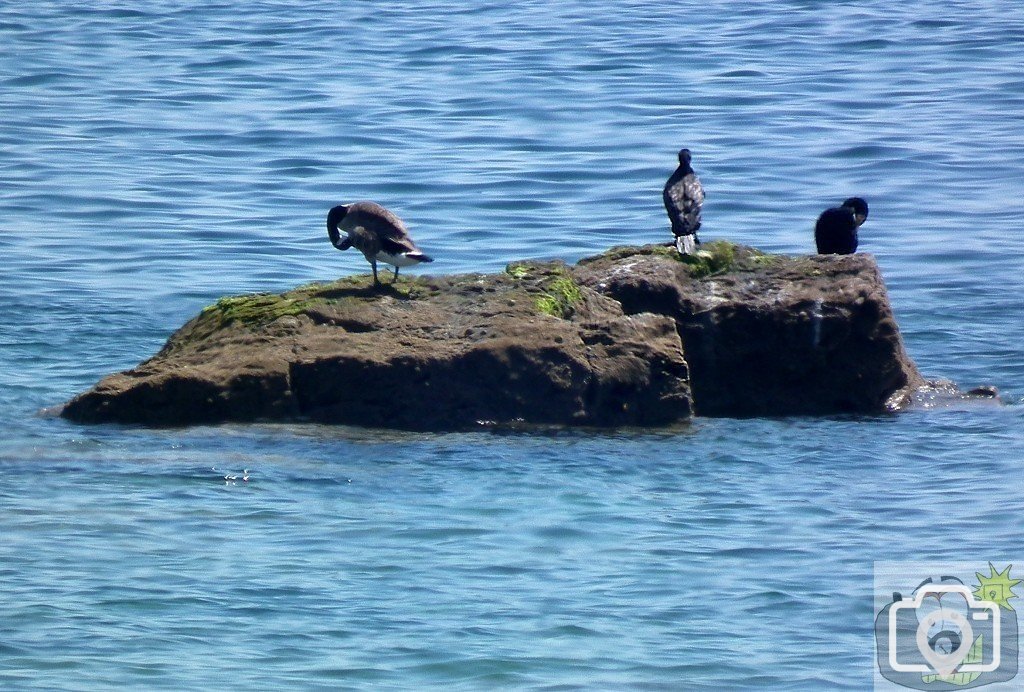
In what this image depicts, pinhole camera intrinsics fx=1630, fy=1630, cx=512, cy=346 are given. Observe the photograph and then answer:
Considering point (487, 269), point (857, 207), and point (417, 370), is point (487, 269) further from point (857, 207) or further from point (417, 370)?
point (417, 370)

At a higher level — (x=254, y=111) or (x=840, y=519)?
(x=254, y=111)

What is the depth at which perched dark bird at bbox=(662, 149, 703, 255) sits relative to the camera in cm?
1099

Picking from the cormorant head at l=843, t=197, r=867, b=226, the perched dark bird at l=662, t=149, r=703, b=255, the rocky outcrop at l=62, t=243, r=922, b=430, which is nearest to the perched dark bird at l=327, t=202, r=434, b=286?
the rocky outcrop at l=62, t=243, r=922, b=430

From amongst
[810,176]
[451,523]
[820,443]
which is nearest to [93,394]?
[451,523]

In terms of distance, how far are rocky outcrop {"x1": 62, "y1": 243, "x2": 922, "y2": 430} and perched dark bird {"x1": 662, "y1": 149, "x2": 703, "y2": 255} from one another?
148 millimetres

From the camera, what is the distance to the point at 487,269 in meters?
14.6

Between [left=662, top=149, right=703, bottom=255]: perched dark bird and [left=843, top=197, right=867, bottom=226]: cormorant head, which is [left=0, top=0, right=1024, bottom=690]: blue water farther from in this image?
[left=662, top=149, right=703, bottom=255]: perched dark bird

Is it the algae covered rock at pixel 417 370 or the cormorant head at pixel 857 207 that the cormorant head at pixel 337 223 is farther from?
the cormorant head at pixel 857 207

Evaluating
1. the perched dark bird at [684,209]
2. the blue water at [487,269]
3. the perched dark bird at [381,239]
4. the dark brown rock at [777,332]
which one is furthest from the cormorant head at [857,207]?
the perched dark bird at [381,239]

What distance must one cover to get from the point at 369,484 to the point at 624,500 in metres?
1.37

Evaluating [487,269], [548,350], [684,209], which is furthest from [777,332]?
[487,269]

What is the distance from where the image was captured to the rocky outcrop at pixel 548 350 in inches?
375

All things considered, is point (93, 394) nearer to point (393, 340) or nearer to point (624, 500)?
point (393, 340)

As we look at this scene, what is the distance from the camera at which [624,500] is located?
8703 mm
